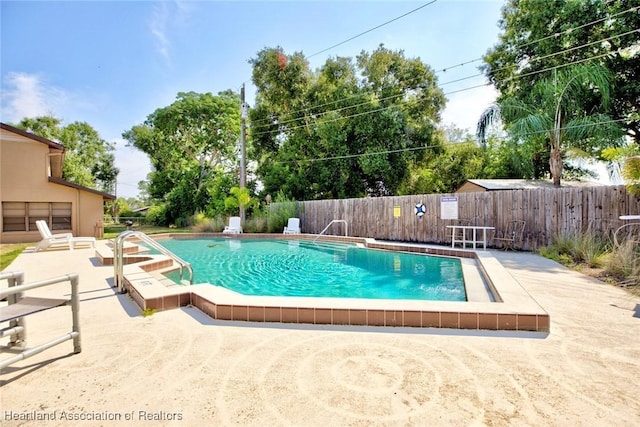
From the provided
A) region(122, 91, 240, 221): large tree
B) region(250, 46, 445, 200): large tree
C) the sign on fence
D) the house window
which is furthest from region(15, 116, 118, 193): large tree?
the sign on fence

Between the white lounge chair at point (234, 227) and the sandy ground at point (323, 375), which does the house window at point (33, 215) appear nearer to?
the white lounge chair at point (234, 227)

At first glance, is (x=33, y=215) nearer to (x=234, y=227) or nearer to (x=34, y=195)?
(x=34, y=195)

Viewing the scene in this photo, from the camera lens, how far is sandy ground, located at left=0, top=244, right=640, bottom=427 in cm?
177

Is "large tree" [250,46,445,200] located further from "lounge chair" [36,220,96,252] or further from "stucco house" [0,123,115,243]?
"lounge chair" [36,220,96,252]

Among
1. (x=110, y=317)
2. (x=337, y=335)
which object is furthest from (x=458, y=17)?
(x=110, y=317)

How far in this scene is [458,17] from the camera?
11117mm

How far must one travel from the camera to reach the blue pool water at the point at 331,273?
214 inches

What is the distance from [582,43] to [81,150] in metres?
40.6

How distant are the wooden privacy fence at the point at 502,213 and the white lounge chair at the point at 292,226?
65.9 inches

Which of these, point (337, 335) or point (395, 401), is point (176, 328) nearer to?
point (337, 335)

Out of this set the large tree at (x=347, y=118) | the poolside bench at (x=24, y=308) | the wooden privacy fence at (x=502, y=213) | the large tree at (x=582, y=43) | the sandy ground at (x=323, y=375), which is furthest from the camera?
the large tree at (x=347, y=118)

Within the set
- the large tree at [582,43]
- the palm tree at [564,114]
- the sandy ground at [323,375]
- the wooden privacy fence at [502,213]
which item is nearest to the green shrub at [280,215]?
the wooden privacy fence at [502,213]

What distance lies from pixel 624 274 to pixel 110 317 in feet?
24.5

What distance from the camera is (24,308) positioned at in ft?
7.22
